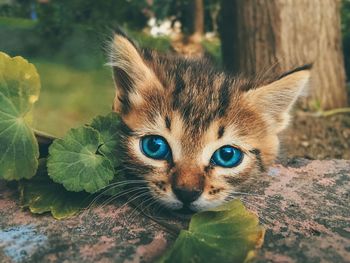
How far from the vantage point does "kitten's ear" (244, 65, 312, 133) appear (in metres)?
2.34

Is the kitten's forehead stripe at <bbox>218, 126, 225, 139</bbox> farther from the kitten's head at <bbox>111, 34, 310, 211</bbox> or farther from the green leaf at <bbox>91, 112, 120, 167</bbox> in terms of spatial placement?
the green leaf at <bbox>91, 112, 120, 167</bbox>

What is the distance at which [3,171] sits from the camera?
2.13 m

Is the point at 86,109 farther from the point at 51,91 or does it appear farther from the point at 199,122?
the point at 199,122

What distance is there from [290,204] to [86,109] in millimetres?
3753

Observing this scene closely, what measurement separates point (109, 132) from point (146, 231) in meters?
0.50

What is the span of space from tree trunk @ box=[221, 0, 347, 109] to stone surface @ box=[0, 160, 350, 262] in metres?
2.41

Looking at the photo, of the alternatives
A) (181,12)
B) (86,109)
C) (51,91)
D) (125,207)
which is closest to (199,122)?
(125,207)

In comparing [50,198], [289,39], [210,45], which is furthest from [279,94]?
[210,45]

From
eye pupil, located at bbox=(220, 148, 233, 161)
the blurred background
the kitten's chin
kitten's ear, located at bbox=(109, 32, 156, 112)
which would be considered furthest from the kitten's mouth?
the blurred background

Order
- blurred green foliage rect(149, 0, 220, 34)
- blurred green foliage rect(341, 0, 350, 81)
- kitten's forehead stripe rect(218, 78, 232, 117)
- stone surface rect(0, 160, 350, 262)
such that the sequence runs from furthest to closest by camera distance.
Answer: blurred green foliage rect(149, 0, 220, 34)
blurred green foliage rect(341, 0, 350, 81)
kitten's forehead stripe rect(218, 78, 232, 117)
stone surface rect(0, 160, 350, 262)

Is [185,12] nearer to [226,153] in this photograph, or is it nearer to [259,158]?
[259,158]

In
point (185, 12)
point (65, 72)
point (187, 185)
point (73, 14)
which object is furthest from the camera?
point (185, 12)

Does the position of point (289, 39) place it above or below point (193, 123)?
above

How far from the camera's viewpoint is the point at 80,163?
82.7 inches
